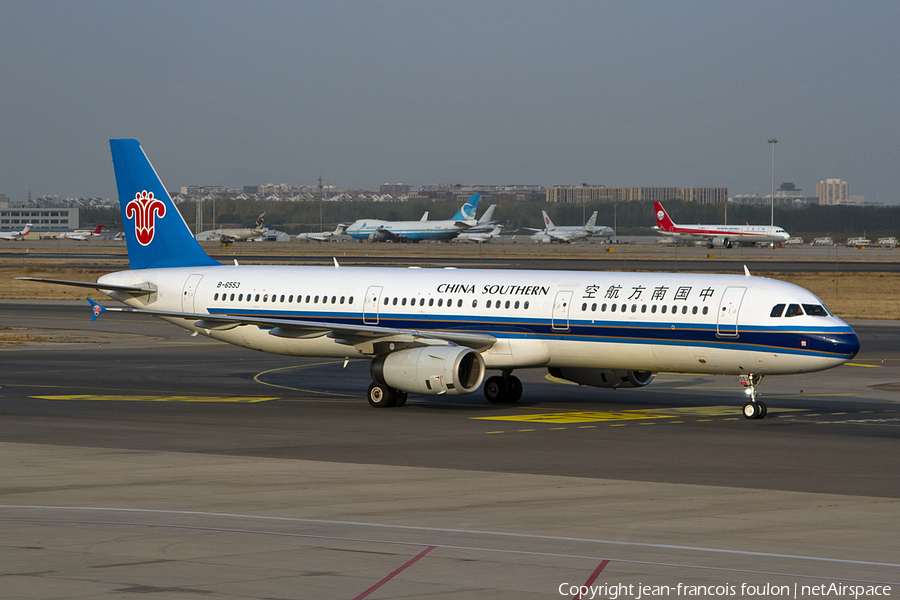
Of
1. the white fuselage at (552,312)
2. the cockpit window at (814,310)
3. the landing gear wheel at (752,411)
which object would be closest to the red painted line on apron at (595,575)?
the landing gear wheel at (752,411)

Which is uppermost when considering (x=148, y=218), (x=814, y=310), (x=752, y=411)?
(x=148, y=218)

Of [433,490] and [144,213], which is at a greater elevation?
[144,213]

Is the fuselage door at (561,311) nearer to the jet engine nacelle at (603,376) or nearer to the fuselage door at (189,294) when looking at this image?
the jet engine nacelle at (603,376)

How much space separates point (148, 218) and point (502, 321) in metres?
14.6

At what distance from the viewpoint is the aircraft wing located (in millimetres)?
33625

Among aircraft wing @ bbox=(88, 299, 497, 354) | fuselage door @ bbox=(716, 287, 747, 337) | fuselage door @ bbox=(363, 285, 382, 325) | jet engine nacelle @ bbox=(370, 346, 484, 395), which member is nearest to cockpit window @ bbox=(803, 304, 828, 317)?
fuselage door @ bbox=(716, 287, 747, 337)

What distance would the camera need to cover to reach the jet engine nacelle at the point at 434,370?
31.7m

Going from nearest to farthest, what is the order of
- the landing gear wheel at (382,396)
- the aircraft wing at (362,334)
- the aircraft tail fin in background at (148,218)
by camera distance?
the aircraft wing at (362,334)
the landing gear wheel at (382,396)
the aircraft tail fin in background at (148,218)

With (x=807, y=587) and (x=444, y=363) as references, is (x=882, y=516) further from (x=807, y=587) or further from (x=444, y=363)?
(x=444, y=363)

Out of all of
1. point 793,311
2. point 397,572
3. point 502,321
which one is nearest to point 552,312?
point 502,321

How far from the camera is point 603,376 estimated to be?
35.2 m

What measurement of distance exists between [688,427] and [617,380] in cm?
559

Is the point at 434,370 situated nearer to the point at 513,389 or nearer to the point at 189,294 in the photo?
the point at 513,389

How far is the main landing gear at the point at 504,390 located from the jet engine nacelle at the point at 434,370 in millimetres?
2759
